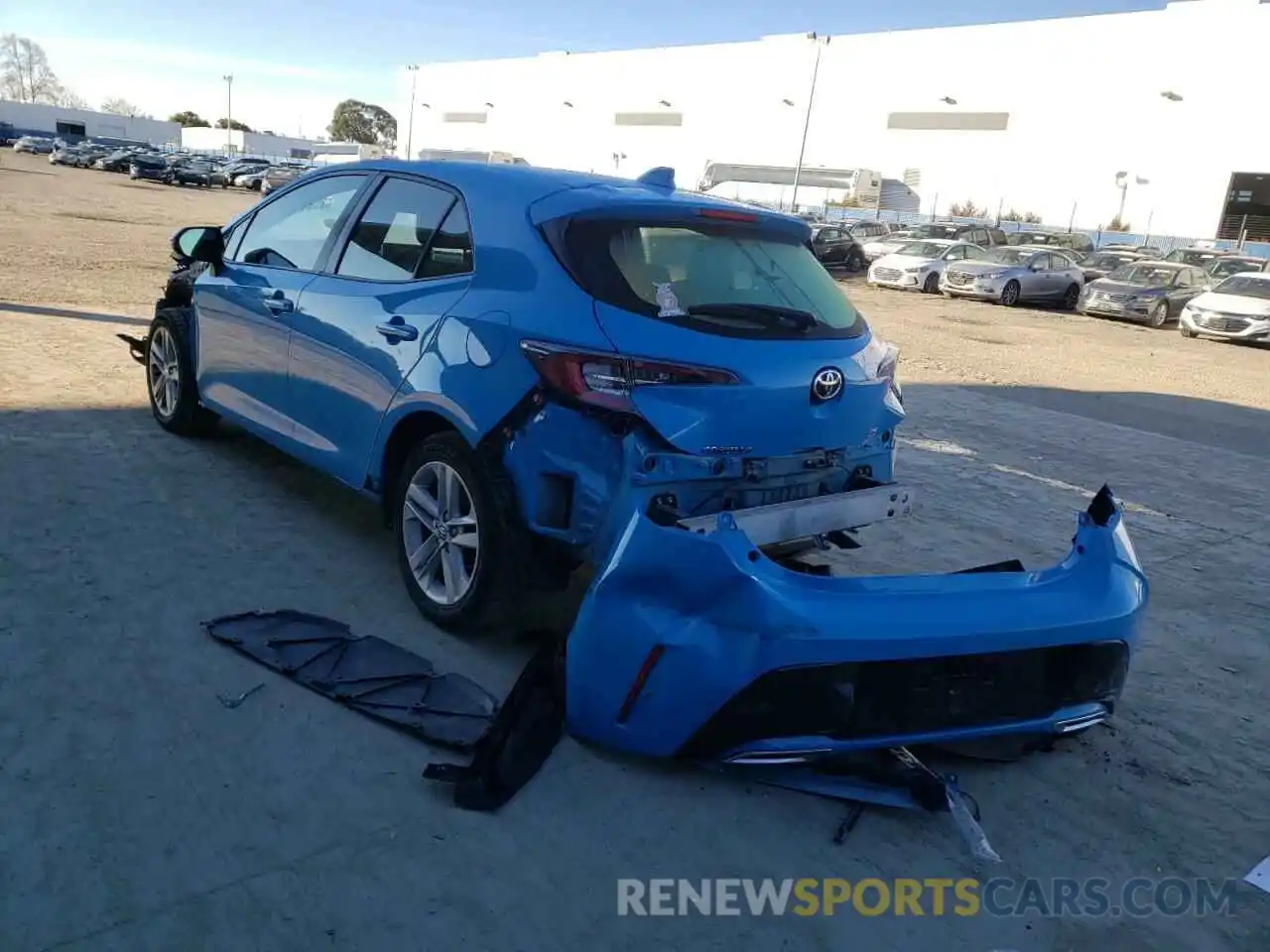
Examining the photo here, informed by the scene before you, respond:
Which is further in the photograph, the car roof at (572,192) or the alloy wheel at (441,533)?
the alloy wheel at (441,533)

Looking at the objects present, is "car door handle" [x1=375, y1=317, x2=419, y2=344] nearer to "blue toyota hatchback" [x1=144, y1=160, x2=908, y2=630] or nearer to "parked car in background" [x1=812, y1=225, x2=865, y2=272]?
"blue toyota hatchback" [x1=144, y1=160, x2=908, y2=630]

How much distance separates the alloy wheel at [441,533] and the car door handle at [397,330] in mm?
511

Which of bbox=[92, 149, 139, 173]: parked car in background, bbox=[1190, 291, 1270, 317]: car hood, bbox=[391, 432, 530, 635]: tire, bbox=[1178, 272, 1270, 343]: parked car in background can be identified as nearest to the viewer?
bbox=[391, 432, 530, 635]: tire

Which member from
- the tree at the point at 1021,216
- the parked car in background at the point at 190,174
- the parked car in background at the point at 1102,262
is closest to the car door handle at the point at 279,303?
the parked car in background at the point at 1102,262

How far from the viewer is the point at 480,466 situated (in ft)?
12.1

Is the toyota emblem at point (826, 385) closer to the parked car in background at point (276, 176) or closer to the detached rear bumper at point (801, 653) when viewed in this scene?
the detached rear bumper at point (801, 653)

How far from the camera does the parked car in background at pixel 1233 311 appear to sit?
66.4 feet

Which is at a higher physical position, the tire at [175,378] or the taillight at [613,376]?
the taillight at [613,376]

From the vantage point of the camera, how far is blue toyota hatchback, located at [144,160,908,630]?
11.0 feet

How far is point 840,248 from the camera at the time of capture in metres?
31.5

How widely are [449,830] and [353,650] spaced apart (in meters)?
1.10

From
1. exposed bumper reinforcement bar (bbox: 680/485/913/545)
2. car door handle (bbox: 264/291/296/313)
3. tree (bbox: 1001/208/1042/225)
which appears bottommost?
exposed bumper reinforcement bar (bbox: 680/485/913/545)

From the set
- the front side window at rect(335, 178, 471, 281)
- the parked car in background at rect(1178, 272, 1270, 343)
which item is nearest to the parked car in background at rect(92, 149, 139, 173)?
the parked car in background at rect(1178, 272, 1270, 343)

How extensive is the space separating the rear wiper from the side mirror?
10.6 ft
